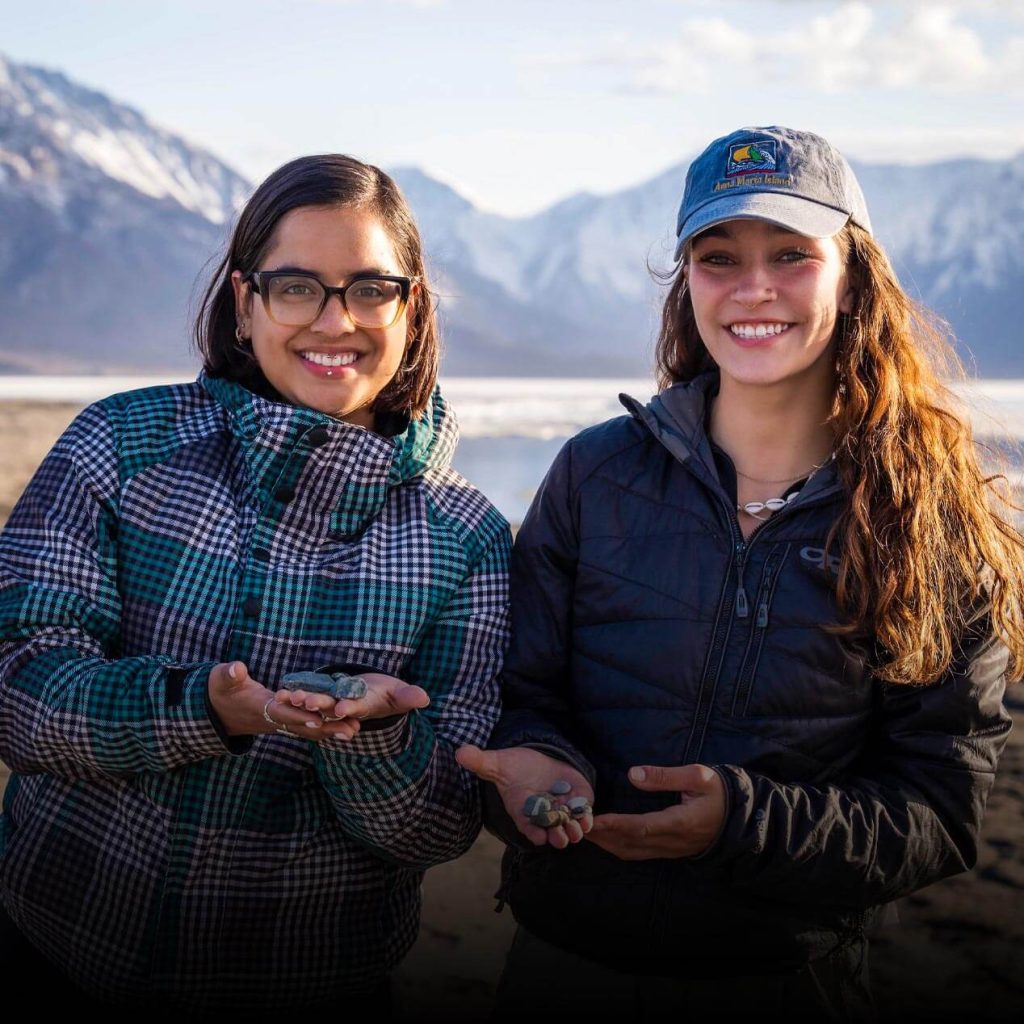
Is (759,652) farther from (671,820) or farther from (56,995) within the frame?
(56,995)

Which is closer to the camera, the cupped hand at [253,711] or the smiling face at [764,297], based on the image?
the cupped hand at [253,711]

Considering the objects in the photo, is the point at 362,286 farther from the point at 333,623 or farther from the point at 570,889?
the point at 570,889

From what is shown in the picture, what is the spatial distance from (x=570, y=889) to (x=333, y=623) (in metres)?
0.68

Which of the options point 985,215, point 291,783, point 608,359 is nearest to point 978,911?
point 291,783

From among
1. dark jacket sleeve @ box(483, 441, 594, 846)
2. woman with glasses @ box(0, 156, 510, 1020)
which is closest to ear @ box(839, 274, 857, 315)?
dark jacket sleeve @ box(483, 441, 594, 846)

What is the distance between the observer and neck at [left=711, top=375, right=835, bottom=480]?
8.63 feet

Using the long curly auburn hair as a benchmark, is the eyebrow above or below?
above

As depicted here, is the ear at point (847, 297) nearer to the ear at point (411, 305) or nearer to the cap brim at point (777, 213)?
the cap brim at point (777, 213)

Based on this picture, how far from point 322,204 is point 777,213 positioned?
34.5 inches

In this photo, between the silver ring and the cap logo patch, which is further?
the cap logo patch

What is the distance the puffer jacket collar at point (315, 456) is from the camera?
8.30 ft

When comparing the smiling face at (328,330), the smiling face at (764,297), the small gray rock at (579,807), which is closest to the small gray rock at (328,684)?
the small gray rock at (579,807)

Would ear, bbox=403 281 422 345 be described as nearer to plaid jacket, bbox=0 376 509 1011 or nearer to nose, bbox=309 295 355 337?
nose, bbox=309 295 355 337

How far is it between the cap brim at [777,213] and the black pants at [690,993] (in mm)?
1377
